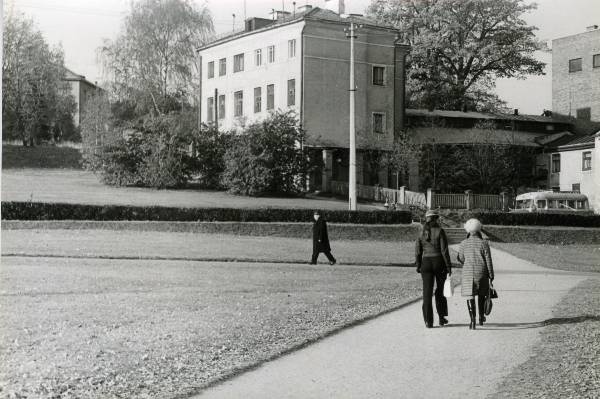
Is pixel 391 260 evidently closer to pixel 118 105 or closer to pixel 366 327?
pixel 366 327

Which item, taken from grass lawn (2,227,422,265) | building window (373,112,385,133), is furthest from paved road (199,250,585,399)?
building window (373,112,385,133)

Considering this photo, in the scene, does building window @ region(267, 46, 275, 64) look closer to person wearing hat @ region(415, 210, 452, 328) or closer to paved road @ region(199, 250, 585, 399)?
paved road @ region(199, 250, 585, 399)

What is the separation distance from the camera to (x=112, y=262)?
13328mm

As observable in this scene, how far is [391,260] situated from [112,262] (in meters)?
7.41

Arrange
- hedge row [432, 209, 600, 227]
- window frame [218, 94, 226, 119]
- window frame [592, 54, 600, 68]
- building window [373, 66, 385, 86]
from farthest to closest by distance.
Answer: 1. window frame [218, 94, 226, 119]
2. building window [373, 66, 385, 86]
3. hedge row [432, 209, 600, 227]
4. window frame [592, 54, 600, 68]

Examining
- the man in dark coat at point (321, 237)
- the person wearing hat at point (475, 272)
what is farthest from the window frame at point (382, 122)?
the person wearing hat at point (475, 272)

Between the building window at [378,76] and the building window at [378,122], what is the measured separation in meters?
1.62

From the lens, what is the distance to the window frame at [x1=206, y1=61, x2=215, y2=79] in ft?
135

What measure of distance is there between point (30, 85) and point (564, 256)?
43.0ft

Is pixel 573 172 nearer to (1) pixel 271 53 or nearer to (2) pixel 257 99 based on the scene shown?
(1) pixel 271 53

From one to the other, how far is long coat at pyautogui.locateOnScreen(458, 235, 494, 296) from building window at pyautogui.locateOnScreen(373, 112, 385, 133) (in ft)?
90.6

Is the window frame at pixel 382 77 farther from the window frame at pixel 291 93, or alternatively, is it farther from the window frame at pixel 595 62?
the window frame at pixel 595 62

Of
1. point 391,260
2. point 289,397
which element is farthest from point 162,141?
point 289,397

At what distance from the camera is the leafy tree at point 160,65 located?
28698 millimetres
